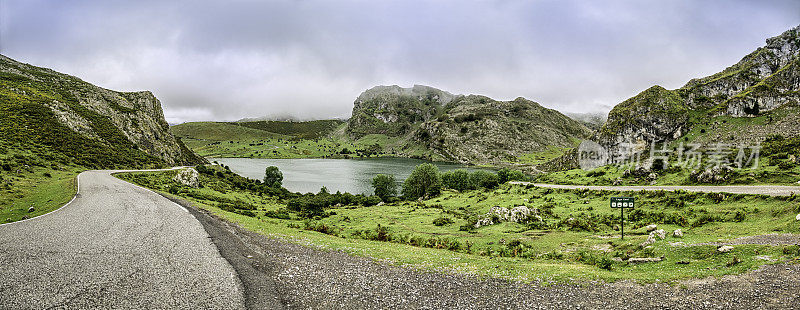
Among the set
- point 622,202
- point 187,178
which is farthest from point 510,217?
point 187,178

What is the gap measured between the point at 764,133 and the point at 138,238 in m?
112

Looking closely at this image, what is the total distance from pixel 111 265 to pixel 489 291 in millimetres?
16623

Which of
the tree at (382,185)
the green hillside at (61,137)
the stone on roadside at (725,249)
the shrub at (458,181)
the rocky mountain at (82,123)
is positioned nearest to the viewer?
the stone on roadside at (725,249)

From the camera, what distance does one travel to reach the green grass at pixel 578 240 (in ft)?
45.1

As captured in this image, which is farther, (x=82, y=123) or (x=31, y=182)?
(x=82, y=123)

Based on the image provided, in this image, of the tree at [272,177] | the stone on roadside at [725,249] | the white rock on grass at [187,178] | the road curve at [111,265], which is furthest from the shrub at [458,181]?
the road curve at [111,265]

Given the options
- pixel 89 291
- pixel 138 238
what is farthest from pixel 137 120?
pixel 89 291

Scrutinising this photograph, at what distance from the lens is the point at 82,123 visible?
255 feet

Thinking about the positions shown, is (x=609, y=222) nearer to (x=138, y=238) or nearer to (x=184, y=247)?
(x=184, y=247)

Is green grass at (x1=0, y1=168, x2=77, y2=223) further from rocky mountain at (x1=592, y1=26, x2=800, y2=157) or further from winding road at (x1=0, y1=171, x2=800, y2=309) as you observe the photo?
rocky mountain at (x1=592, y1=26, x2=800, y2=157)

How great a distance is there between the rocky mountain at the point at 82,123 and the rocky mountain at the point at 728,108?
14976cm

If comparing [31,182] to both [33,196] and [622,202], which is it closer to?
[33,196]

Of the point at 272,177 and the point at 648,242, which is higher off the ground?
the point at 648,242

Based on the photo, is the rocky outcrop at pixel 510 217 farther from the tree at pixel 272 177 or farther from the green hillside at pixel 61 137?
the tree at pixel 272 177
